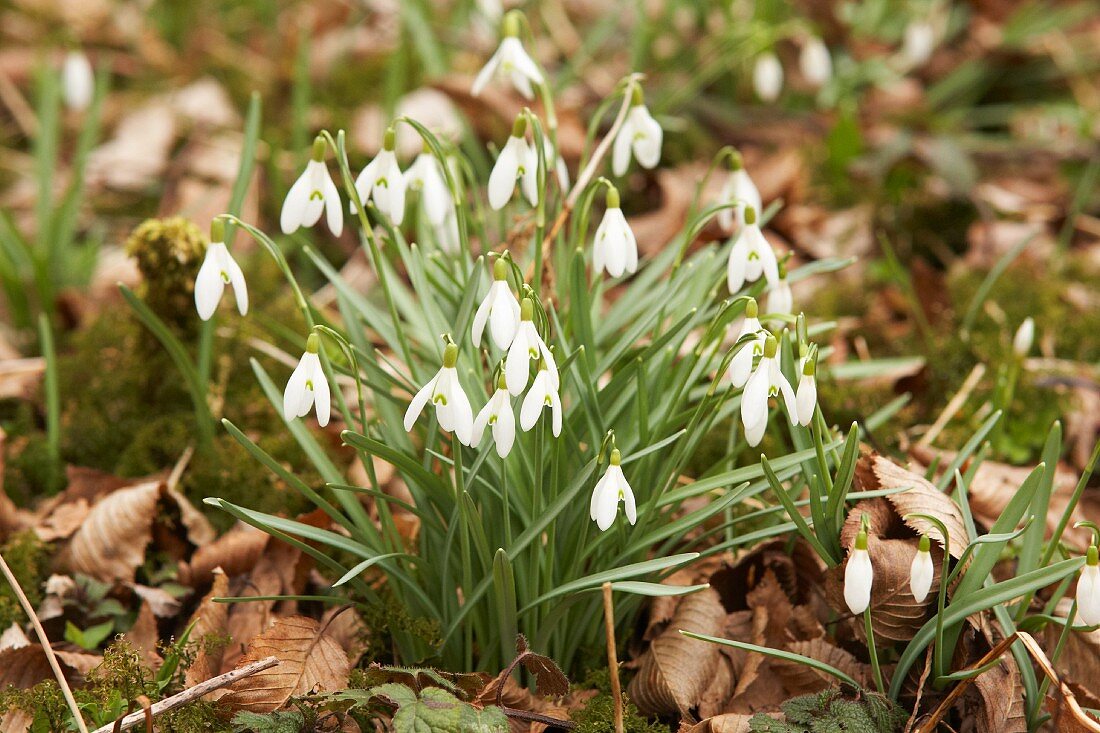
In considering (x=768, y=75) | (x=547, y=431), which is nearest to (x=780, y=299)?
(x=547, y=431)

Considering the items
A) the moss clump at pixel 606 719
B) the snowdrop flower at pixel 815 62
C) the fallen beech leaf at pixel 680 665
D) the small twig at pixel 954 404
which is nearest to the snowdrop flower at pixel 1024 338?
the small twig at pixel 954 404

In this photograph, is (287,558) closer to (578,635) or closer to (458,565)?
(458,565)

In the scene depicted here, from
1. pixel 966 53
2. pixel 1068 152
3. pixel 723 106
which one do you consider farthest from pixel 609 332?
pixel 966 53

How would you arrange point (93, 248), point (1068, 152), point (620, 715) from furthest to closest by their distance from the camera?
point (1068, 152), point (93, 248), point (620, 715)

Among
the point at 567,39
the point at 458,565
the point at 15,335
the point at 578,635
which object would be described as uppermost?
the point at 567,39

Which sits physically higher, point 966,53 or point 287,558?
point 966,53
